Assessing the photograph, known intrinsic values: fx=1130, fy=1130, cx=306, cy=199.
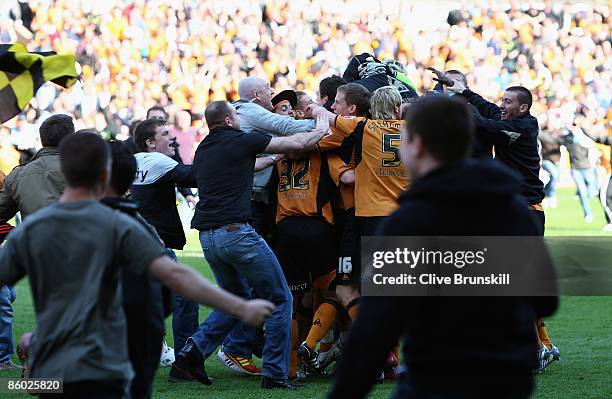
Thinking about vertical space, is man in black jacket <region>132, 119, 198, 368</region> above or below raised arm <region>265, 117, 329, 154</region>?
below

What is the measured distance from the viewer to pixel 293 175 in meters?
8.20

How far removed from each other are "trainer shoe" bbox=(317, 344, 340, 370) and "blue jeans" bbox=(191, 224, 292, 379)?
1.78 feet

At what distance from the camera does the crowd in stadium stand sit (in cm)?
2812

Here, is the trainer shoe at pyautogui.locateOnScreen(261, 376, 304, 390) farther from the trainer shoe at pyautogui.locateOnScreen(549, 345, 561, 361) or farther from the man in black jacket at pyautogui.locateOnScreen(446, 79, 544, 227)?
the man in black jacket at pyautogui.locateOnScreen(446, 79, 544, 227)

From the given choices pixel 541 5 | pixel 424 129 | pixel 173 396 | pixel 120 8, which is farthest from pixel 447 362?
pixel 541 5

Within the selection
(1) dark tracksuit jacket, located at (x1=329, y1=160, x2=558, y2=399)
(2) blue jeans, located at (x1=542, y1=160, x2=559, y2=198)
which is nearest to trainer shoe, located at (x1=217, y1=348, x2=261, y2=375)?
(1) dark tracksuit jacket, located at (x1=329, y1=160, x2=558, y2=399)

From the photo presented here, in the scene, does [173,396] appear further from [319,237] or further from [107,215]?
[107,215]

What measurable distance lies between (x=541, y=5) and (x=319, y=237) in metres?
26.5

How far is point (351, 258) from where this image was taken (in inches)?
317

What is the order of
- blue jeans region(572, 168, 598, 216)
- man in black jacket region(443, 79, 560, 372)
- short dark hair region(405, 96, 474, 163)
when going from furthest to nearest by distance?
blue jeans region(572, 168, 598, 216), man in black jacket region(443, 79, 560, 372), short dark hair region(405, 96, 474, 163)

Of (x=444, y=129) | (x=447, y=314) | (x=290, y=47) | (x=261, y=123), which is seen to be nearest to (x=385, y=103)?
(x=261, y=123)

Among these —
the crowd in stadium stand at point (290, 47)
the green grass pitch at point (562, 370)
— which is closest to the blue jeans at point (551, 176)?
the crowd in stadium stand at point (290, 47)

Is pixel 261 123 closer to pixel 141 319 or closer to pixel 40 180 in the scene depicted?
pixel 40 180

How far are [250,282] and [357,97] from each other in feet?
5.49
